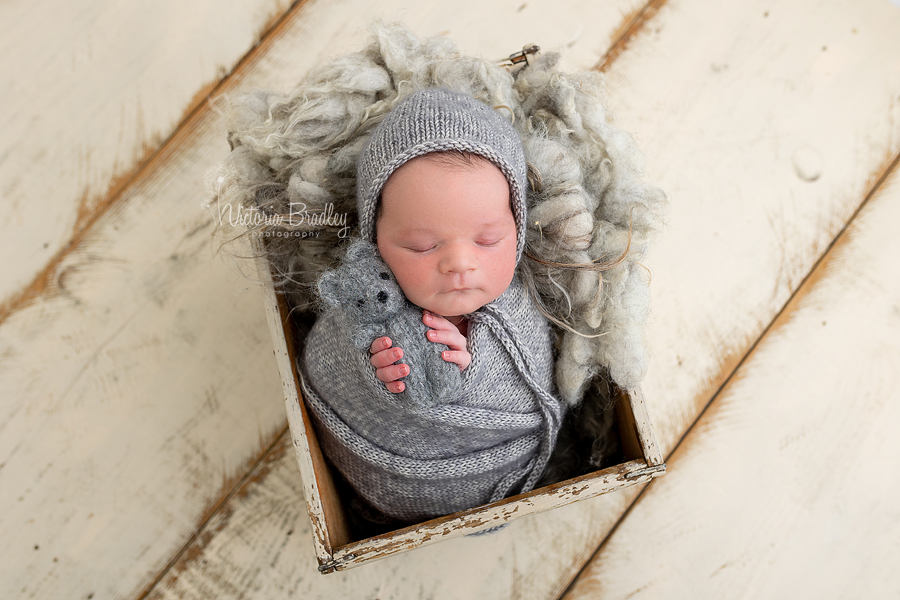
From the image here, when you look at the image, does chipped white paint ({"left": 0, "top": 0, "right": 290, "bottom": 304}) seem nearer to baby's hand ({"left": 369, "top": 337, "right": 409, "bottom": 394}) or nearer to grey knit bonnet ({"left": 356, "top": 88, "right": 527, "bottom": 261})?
grey knit bonnet ({"left": 356, "top": 88, "right": 527, "bottom": 261})

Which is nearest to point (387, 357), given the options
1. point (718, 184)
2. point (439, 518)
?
point (439, 518)

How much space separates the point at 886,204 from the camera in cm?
110

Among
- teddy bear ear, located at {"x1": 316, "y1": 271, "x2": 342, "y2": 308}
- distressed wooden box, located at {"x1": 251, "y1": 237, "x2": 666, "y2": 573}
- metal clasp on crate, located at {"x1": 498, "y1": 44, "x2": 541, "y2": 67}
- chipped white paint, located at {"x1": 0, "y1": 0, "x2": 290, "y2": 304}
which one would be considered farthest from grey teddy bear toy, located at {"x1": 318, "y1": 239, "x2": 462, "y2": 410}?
chipped white paint, located at {"x1": 0, "y1": 0, "x2": 290, "y2": 304}

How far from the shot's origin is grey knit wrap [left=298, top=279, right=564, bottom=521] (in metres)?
0.75

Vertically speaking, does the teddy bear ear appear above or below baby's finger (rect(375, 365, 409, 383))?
above

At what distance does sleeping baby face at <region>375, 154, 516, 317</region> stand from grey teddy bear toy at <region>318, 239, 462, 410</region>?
0.07 ft

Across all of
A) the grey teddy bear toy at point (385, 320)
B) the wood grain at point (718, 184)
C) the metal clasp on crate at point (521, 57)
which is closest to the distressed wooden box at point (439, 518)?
the grey teddy bear toy at point (385, 320)

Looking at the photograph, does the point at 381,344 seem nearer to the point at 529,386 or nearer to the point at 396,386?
the point at 396,386

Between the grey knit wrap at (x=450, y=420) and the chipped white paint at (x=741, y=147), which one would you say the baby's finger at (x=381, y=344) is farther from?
the chipped white paint at (x=741, y=147)

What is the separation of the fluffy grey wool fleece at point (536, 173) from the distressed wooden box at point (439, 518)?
76 mm

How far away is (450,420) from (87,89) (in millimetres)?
915

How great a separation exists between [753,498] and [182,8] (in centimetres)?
135

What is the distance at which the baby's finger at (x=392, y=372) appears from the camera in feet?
2.26

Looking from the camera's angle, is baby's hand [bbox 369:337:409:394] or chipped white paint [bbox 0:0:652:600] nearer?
baby's hand [bbox 369:337:409:394]
